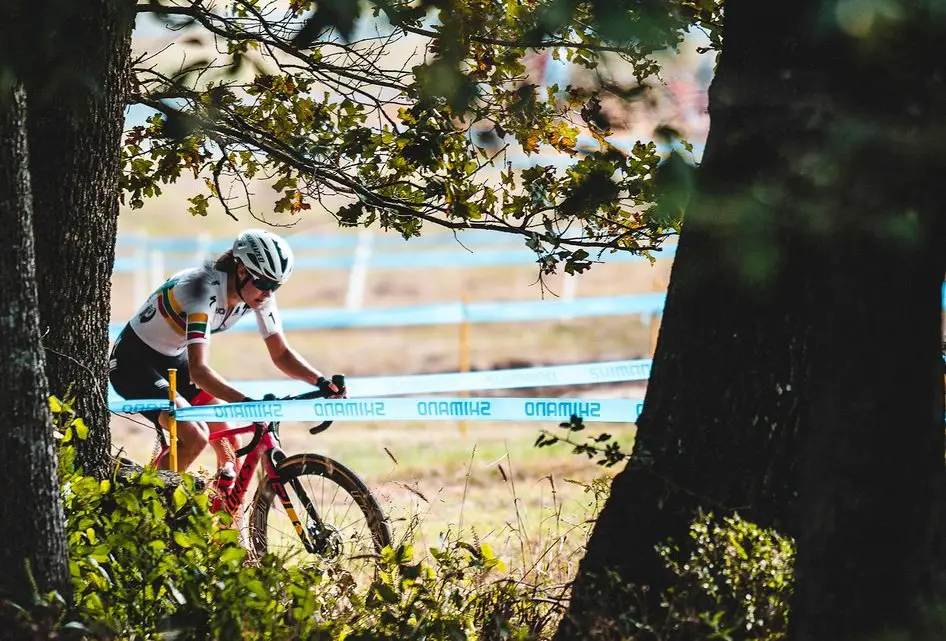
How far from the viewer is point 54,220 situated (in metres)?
4.64

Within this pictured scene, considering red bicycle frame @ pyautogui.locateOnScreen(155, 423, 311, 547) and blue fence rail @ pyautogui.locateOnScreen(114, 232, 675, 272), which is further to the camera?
blue fence rail @ pyautogui.locateOnScreen(114, 232, 675, 272)

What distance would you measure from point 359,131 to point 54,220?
149 centimetres

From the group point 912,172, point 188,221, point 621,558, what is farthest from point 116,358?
point 188,221

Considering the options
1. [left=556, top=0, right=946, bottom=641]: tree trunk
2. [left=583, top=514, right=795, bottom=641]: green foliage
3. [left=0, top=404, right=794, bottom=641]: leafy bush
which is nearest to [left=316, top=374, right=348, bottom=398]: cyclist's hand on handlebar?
[left=0, top=404, right=794, bottom=641]: leafy bush

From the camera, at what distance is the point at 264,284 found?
6160 millimetres

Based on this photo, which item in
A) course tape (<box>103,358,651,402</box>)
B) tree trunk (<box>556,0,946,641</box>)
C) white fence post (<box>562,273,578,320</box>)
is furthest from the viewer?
white fence post (<box>562,273,578,320</box>)

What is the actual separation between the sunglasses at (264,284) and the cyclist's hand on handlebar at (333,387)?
53cm

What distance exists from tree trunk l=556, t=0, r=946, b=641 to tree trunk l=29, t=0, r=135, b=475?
7.20 feet

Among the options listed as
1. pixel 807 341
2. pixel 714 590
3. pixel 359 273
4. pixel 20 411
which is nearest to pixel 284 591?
pixel 20 411

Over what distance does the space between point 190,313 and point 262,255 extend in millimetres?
465

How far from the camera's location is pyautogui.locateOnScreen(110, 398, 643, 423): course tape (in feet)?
20.2

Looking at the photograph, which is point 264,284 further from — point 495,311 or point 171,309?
point 495,311

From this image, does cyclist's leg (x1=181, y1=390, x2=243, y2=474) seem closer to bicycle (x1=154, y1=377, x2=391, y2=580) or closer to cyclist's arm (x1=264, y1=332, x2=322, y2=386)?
bicycle (x1=154, y1=377, x2=391, y2=580)

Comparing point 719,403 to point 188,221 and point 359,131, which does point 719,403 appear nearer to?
point 359,131
